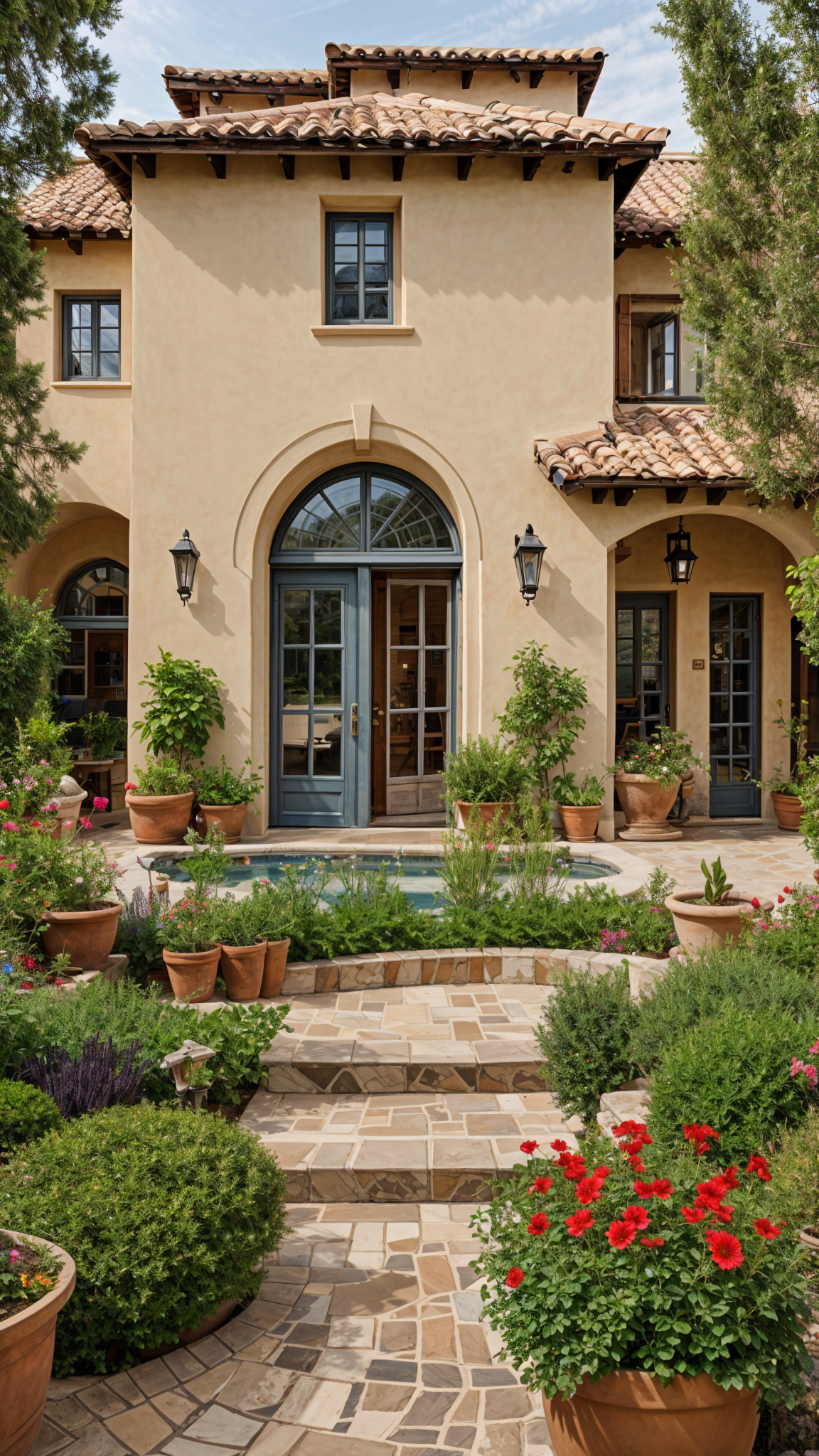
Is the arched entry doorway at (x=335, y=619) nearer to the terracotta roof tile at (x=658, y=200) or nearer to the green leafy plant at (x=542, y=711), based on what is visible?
the green leafy plant at (x=542, y=711)

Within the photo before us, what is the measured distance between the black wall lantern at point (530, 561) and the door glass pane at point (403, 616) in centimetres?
165

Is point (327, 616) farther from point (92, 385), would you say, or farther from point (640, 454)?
point (92, 385)

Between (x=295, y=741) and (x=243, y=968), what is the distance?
5.56 metres

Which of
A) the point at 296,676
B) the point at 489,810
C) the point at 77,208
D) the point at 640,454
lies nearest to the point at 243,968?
the point at 489,810

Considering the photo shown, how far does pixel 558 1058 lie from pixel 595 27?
13.6 meters

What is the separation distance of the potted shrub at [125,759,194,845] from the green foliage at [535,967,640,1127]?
600 cm

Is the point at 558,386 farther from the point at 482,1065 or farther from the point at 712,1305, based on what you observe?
the point at 712,1305

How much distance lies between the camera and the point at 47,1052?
355 centimetres

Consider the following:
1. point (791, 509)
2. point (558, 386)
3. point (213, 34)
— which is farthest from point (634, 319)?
point (213, 34)

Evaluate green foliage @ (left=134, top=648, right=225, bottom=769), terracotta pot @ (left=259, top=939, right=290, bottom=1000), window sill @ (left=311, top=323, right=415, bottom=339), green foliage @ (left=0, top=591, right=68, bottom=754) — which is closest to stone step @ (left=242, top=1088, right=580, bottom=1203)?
terracotta pot @ (left=259, top=939, right=290, bottom=1000)

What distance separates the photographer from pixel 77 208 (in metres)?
11.2

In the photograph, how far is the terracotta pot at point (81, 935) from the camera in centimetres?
495

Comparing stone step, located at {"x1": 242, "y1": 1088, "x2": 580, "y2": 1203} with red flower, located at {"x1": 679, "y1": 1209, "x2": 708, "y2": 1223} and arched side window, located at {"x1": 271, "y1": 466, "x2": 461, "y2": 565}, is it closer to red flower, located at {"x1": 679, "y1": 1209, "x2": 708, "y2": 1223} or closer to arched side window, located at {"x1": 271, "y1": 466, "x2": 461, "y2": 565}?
red flower, located at {"x1": 679, "y1": 1209, "x2": 708, "y2": 1223}

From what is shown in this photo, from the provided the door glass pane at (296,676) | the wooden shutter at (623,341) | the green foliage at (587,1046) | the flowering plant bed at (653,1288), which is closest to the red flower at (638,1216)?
the flowering plant bed at (653,1288)
